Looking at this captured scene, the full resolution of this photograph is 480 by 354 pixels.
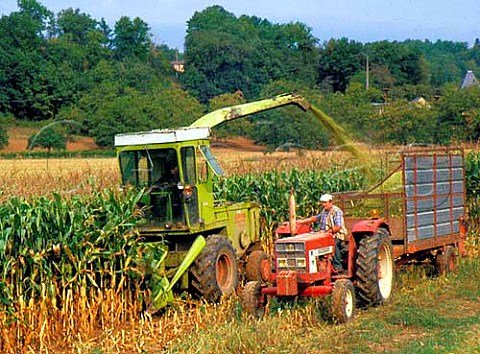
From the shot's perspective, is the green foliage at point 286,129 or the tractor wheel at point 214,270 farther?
the green foliage at point 286,129

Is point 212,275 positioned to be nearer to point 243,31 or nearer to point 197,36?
point 197,36

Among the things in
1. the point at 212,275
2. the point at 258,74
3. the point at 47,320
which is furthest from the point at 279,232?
the point at 258,74

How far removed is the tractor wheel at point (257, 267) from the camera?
45.6ft

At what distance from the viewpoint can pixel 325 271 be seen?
444 inches

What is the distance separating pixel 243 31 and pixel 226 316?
308ft

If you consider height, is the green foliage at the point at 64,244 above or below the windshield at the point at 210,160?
below

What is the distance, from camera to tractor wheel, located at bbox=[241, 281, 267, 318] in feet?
36.9

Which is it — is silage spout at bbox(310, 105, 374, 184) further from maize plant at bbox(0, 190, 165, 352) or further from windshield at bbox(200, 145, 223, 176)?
maize plant at bbox(0, 190, 165, 352)

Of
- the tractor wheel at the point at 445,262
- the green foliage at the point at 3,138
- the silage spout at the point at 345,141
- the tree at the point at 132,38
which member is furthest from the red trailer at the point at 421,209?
the tree at the point at 132,38

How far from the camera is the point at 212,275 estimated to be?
12352 mm

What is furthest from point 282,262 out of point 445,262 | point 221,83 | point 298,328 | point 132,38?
point 132,38

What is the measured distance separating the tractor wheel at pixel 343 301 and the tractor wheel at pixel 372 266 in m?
0.49

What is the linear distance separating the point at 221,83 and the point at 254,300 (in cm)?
6054

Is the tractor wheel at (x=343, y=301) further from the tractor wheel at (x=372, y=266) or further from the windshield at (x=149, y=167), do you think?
the windshield at (x=149, y=167)
